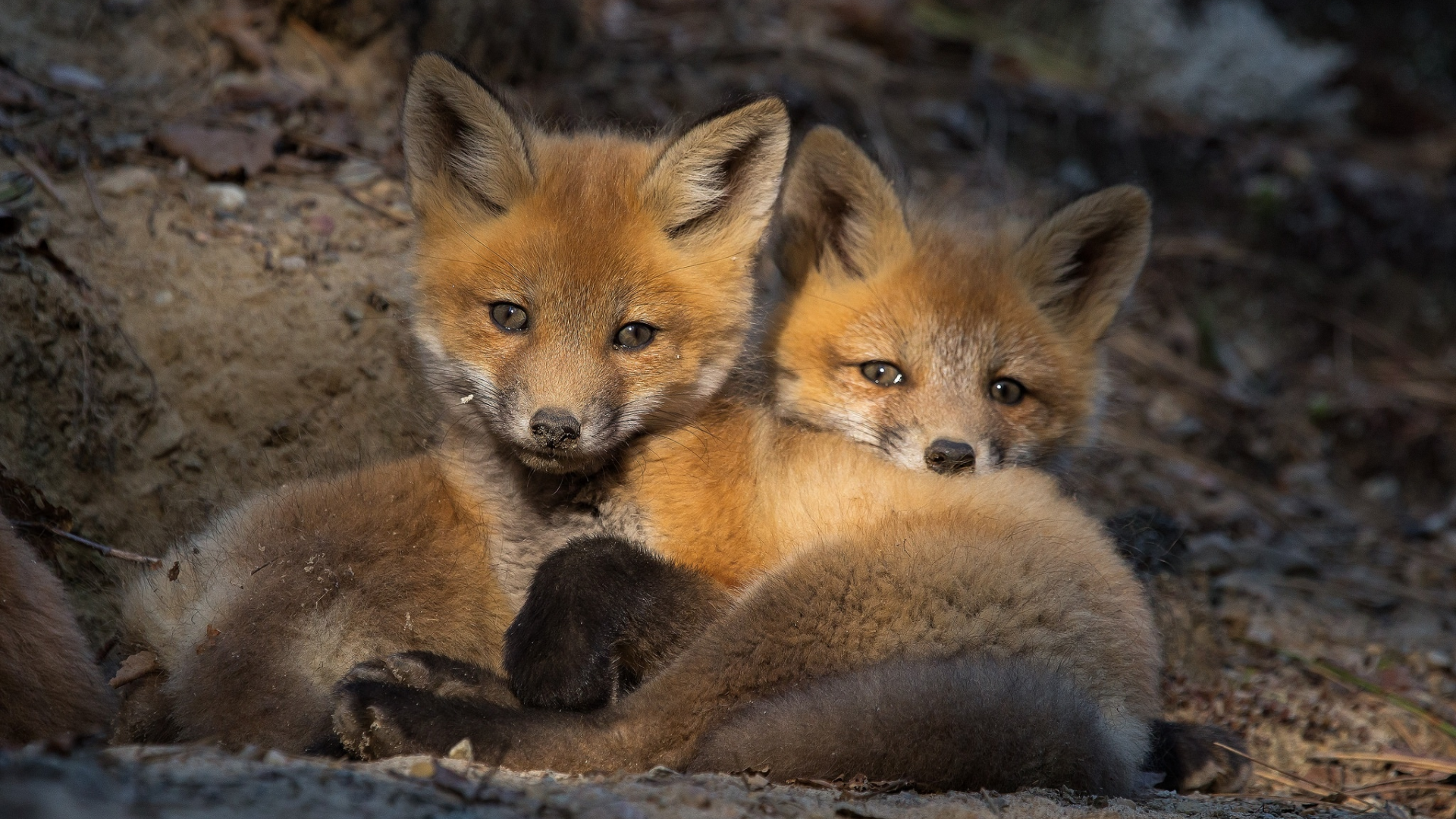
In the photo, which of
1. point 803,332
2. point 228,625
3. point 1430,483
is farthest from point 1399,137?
point 228,625

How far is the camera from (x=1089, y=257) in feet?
13.0

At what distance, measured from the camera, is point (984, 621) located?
2.50 metres

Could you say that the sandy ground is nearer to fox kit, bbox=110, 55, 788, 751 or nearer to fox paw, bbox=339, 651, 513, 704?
fox paw, bbox=339, 651, 513, 704

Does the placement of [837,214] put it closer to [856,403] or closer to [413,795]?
[856,403]

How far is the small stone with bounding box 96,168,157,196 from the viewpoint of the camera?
3.95 meters

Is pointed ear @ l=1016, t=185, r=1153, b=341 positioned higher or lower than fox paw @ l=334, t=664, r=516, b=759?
higher

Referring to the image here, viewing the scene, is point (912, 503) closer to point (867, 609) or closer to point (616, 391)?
point (867, 609)

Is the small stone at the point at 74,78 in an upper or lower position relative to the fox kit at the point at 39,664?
upper

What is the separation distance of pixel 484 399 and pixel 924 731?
4.67 ft

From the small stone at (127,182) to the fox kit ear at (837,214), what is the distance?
7.75 ft

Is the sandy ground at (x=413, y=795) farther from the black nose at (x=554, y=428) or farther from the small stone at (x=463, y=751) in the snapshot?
the black nose at (x=554, y=428)

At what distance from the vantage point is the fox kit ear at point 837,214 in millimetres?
3740

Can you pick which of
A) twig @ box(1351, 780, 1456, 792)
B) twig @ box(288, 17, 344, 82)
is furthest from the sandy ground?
twig @ box(288, 17, 344, 82)

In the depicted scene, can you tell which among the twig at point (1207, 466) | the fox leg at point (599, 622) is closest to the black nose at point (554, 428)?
the fox leg at point (599, 622)
